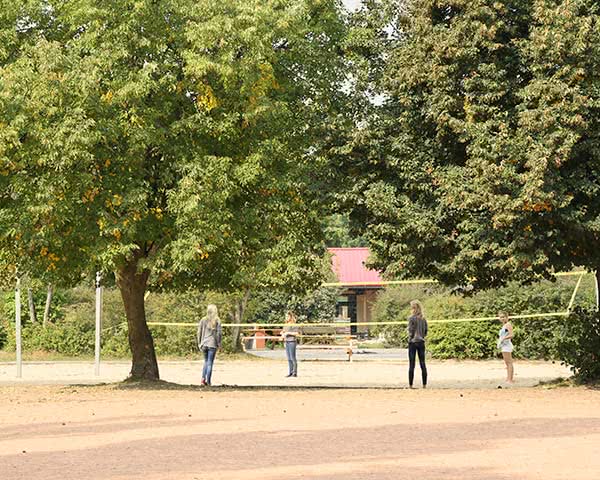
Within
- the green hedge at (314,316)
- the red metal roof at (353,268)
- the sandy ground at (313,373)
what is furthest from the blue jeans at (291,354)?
the red metal roof at (353,268)

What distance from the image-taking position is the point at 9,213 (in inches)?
965

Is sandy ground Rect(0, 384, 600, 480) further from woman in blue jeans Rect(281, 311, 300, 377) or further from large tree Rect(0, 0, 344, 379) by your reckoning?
woman in blue jeans Rect(281, 311, 300, 377)

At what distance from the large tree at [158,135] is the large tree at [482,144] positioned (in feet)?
4.79

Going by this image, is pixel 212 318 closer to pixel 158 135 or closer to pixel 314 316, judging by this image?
pixel 158 135

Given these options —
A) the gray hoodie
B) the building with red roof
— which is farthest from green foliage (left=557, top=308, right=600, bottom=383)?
the building with red roof

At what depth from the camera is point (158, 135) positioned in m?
24.7

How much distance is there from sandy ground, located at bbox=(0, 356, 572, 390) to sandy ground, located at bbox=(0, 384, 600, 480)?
22.6 feet

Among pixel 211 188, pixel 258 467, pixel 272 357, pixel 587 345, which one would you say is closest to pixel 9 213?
pixel 211 188

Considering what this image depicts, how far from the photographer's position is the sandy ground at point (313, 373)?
104 ft

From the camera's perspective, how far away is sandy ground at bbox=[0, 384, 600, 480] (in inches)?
478

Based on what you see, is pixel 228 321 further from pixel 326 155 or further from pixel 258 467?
pixel 258 467

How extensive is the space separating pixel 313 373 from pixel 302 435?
69.3 feet

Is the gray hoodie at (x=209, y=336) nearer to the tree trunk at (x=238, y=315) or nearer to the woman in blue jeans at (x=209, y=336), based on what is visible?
the woman in blue jeans at (x=209, y=336)

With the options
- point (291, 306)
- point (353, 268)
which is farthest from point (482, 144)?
point (353, 268)
